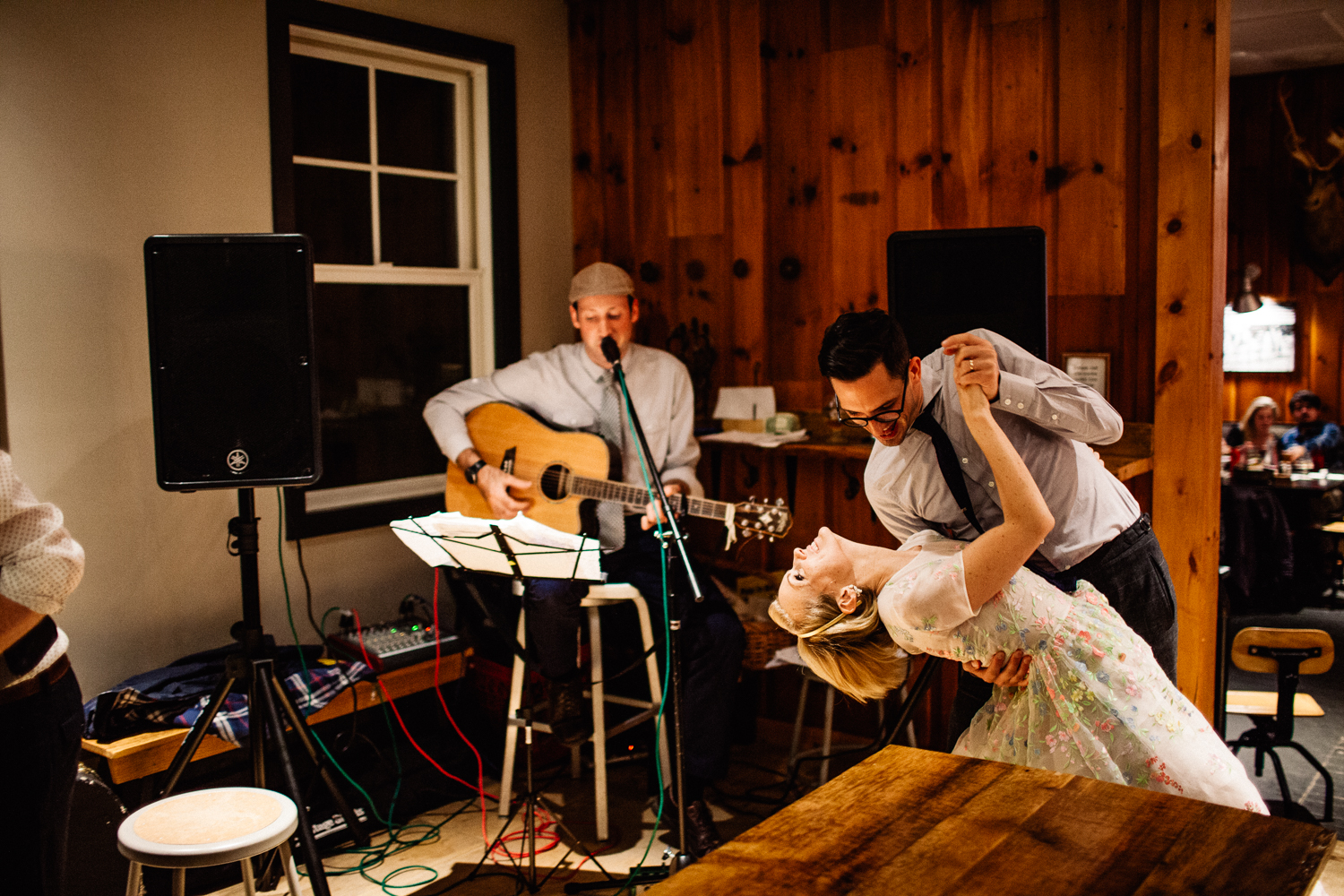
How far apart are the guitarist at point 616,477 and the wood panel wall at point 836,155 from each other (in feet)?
1.70

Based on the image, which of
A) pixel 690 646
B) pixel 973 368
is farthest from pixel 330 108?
pixel 973 368

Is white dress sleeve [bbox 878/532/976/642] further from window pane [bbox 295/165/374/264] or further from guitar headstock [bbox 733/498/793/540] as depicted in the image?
window pane [bbox 295/165/374/264]

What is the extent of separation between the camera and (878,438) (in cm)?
189

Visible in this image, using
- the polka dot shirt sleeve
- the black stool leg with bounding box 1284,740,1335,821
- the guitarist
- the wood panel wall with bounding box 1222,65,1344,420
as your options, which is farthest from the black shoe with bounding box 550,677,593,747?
the wood panel wall with bounding box 1222,65,1344,420

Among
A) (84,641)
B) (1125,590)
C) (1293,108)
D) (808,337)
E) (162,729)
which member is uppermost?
(1293,108)

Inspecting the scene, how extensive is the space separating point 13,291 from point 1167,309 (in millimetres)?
3256

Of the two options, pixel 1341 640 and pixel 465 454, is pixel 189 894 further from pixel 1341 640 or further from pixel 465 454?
pixel 1341 640

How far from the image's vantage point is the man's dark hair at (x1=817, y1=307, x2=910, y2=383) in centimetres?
175

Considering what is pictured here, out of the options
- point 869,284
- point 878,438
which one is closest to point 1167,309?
point 869,284

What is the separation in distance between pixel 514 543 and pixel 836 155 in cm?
195

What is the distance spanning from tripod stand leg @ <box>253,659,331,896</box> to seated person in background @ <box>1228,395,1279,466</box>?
546 centimetres

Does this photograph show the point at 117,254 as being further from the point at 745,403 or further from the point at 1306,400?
the point at 1306,400

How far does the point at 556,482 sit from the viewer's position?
11.0 feet

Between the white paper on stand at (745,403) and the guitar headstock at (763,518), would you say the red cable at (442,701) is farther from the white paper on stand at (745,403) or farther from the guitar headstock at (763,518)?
the white paper on stand at (745,403)
